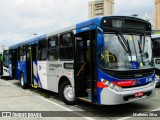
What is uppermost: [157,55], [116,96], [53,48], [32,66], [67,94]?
[53,48]

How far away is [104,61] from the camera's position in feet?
22.1

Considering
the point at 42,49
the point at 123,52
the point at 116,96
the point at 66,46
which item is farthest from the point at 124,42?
the point at 42,49

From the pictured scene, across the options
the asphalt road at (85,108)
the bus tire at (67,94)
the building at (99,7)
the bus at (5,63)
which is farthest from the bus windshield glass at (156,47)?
the building at (99,7)

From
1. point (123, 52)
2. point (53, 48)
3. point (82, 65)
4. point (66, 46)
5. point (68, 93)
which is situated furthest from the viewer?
point (53, 48)

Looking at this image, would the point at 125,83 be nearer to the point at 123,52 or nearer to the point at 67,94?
the point at 123,52

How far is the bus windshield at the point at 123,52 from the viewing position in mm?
6734

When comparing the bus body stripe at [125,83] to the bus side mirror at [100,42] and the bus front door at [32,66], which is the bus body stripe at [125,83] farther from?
the bus front door at [32,66]

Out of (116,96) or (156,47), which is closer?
(116,96)

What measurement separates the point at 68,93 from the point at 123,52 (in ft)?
9.65

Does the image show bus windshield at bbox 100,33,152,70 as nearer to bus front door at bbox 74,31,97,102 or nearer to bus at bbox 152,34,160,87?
bus front door at bbox 74,31,97,102

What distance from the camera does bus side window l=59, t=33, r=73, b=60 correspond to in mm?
8440

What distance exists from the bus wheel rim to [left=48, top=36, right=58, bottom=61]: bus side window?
55.0 inches

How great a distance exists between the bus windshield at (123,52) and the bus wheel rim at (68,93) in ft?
7.73

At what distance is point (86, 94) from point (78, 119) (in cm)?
132
